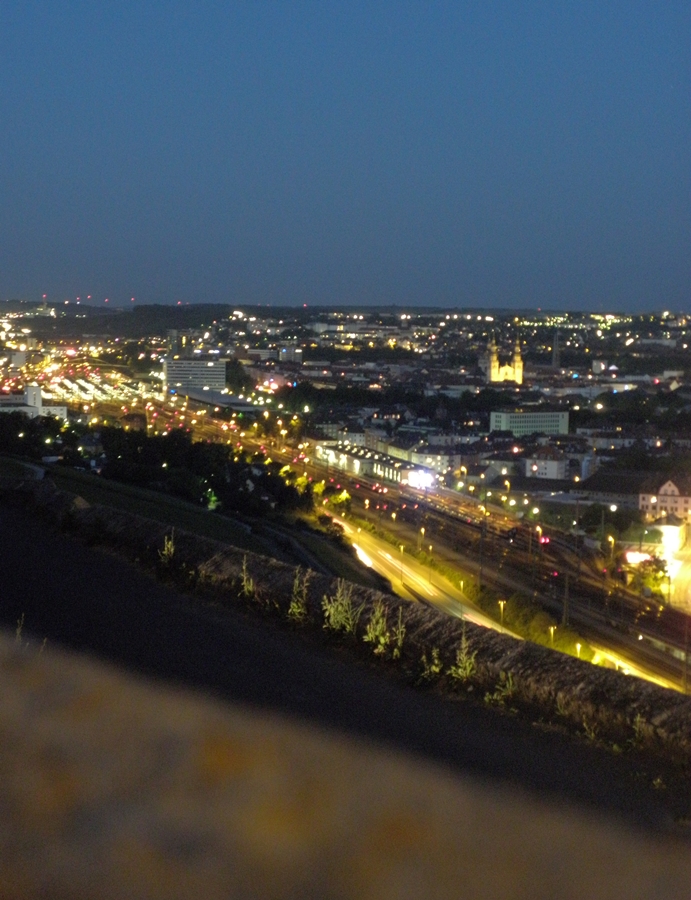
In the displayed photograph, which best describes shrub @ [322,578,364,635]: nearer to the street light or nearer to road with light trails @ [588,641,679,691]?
road with light trails @ [588,641,679,691]

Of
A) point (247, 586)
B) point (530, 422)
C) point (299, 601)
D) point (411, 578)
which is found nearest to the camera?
point (299, 601)

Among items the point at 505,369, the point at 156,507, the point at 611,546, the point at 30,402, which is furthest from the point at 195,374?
the point at 156,507

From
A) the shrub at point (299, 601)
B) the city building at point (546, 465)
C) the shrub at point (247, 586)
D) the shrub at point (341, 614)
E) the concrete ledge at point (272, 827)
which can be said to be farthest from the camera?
the city building at point (546, 465)

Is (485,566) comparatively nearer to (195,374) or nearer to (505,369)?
(195,374)

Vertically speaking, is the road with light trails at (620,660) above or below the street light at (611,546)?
below

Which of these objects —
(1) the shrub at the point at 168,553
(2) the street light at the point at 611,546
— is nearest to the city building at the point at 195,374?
(2) the street light at the point at 611,546

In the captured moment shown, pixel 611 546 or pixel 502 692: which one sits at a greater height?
pixel 611 546

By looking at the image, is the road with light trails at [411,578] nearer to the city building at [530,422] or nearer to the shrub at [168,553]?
the shrub at [168,553]
